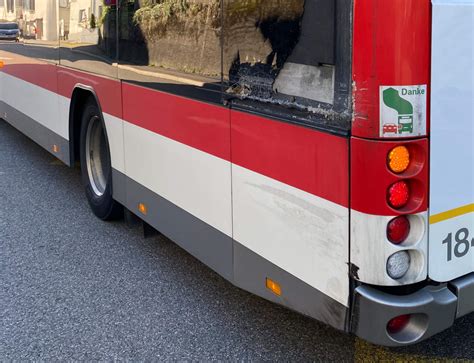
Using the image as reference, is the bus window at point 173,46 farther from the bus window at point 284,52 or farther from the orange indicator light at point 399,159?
the orange indicator light at point 399,159

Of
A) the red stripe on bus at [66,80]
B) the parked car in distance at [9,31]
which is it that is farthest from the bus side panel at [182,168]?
the parked car in distance at [9,31]

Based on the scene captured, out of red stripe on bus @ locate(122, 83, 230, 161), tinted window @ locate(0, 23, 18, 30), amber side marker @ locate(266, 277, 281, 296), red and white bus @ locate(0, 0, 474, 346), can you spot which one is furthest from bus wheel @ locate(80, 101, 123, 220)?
tinted window @ locate(0, 23, 18, 30)

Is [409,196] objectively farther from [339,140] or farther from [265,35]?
[265,35]

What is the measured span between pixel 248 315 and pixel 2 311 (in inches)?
63.1

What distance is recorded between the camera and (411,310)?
8.55 feet

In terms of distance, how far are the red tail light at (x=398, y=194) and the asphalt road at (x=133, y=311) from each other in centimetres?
128

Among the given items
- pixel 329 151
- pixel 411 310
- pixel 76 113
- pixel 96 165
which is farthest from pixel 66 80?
pixel 411 310

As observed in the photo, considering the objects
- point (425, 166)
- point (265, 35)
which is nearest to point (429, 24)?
point (425, 166)

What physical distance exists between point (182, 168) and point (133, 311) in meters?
1.01

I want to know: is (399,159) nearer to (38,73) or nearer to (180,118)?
(180,118)

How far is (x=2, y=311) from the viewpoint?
4137 mm

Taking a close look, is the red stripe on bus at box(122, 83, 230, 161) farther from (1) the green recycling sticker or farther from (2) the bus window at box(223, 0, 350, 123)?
(1) the green recycling sticker

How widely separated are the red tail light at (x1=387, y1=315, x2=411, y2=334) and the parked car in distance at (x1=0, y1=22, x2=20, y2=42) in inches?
258

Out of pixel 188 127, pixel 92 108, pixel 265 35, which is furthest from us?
pixel 92 108
